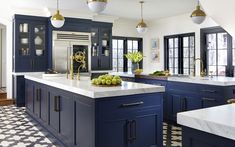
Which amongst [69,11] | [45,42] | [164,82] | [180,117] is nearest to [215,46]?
[164,82]

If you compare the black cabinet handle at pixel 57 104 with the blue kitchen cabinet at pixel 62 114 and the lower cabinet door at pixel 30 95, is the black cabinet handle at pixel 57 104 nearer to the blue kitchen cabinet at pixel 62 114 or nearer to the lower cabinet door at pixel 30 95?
the blue kitchen cabinet at pixel 62 114

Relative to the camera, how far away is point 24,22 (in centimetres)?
717

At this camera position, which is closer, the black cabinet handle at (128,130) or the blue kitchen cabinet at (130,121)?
the blue kitchen cabinet at (130,121)

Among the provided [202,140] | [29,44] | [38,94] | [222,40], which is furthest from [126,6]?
[202,140]

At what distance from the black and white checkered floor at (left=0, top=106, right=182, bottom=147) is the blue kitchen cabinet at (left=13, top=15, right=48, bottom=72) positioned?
1.98 metres

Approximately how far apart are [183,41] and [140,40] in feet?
6.53

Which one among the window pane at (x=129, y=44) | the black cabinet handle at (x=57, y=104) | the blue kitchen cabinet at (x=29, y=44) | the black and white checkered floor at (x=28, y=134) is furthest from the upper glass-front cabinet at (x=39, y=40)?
the black cabinet handle at (x=57, y=104)

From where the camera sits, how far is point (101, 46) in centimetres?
847

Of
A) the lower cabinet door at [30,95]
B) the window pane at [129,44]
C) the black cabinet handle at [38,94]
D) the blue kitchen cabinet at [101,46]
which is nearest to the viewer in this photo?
the black cabinet handle at [38,94]

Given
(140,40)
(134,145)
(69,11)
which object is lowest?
(134,145)

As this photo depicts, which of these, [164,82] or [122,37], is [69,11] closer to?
[122,37]

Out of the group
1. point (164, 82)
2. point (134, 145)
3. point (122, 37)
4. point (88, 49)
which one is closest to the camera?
point (134, 145)

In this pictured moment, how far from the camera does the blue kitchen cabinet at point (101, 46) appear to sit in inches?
328

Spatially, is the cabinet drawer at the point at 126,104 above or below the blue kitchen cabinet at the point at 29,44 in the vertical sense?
below
